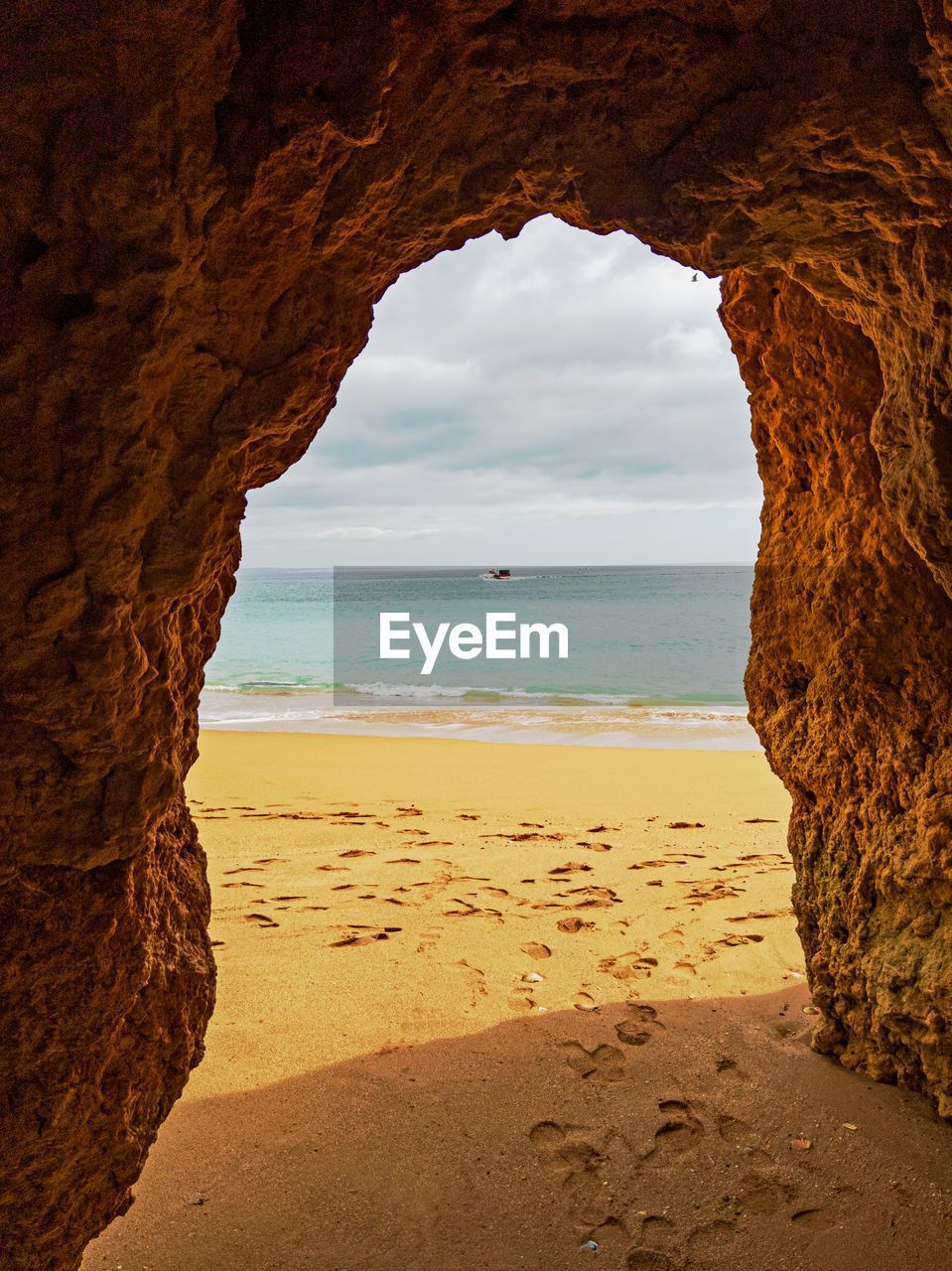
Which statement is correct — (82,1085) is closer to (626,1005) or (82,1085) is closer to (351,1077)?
(351,1077)

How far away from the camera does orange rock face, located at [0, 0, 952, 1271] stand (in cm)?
153

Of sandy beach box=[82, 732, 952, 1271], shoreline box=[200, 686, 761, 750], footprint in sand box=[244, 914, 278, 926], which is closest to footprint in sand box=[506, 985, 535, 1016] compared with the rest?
sandy beach box=[82, 732, 952, 1271]

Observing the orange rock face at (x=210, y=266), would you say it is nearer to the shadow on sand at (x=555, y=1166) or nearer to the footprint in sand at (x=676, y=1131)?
the shadow on sand at (x=555, y=1166)

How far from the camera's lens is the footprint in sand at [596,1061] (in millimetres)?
3242

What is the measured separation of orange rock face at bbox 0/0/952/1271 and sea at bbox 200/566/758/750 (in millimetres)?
10217

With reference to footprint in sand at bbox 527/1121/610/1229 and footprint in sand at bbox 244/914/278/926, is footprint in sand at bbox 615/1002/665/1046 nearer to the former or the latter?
footprint in sand at bbox 527/1121/610/1229

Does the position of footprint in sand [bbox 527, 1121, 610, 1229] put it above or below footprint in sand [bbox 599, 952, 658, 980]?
below

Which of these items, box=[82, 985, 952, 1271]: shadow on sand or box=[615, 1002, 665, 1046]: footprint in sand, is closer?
box=[82, 985, 952, 1271]: shadow on sand

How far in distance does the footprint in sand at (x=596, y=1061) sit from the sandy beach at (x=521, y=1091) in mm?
11

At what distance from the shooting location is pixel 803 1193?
2564mm

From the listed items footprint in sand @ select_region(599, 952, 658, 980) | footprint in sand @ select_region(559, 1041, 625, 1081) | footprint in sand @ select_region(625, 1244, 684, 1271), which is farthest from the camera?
footprint in sand @ select_region(599, 952, 658, 980)

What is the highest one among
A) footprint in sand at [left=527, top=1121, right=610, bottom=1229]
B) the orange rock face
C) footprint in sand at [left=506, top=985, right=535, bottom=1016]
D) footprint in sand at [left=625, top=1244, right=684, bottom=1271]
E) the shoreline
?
the orange rock face

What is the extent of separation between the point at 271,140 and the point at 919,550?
1.99m

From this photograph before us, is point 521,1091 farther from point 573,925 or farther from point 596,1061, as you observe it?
point 573,925
